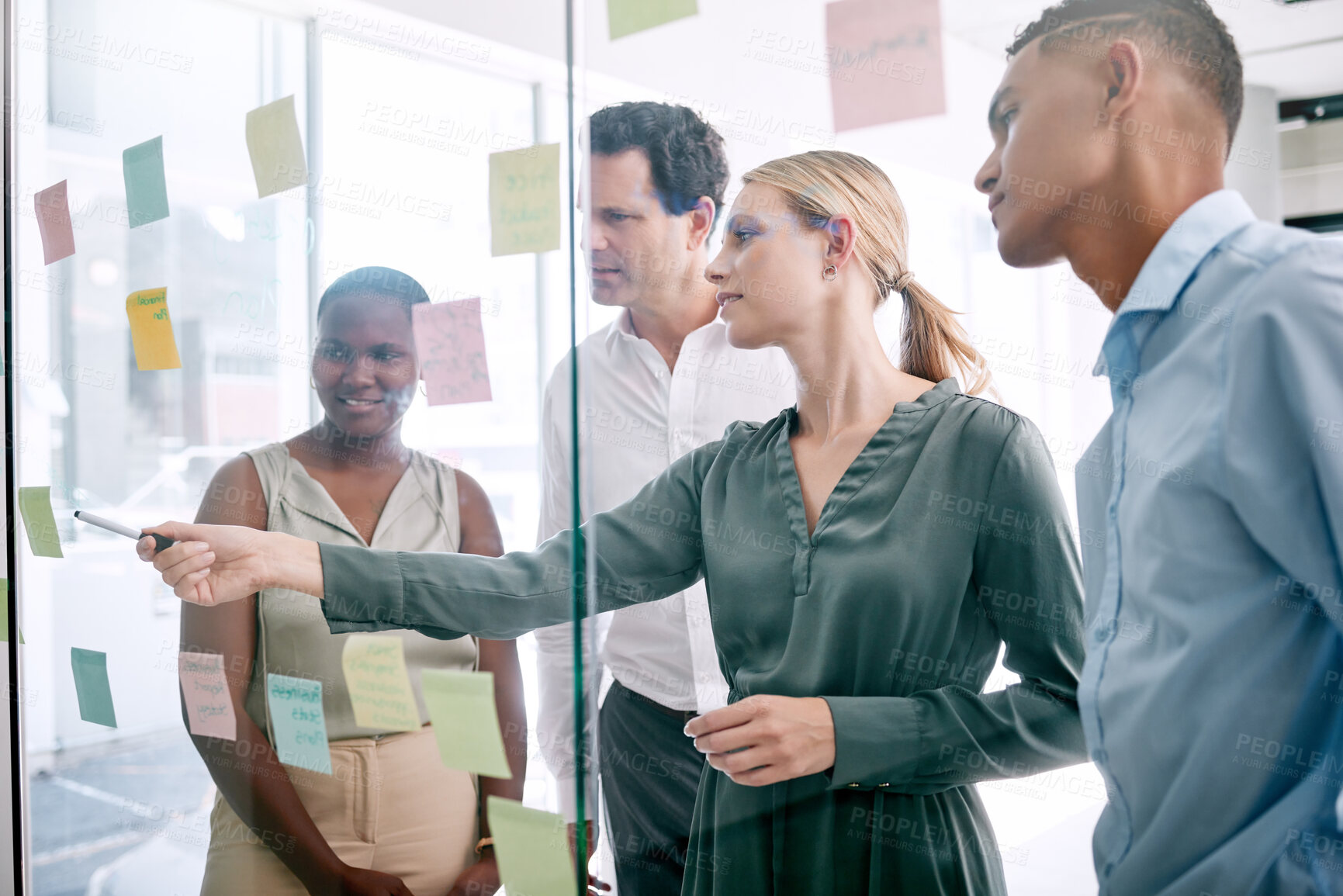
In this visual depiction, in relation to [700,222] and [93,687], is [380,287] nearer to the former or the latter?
[700,222]

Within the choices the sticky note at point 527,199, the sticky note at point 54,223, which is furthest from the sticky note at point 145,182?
the sticky note at point 527,199

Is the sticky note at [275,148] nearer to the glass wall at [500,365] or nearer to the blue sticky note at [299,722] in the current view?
the glass wall at [500,365]

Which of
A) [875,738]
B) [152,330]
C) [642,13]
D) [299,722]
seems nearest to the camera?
[875,738]

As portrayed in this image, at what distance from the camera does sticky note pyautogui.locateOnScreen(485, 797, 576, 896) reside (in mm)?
822

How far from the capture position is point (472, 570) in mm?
939

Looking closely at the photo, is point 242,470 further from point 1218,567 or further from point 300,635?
point 1218,567

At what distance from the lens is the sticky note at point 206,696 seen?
1096mm

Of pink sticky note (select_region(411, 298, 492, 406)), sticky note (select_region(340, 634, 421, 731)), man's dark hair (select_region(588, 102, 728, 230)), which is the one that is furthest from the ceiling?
sticky note (select_region(340, 634, 421, 731))

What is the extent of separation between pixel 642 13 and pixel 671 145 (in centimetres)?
12

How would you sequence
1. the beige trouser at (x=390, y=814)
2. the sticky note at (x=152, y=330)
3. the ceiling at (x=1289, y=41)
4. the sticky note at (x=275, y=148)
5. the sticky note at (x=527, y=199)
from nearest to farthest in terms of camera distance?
1. the ceiling at (x=1289, y=41)
2. the sticky note at (x=527, y=199)
3. the beige trouser at (x=390, y=814)
4. the sticky note at (x=275, y=148)
5. the sticky note at (x=152, y=330)

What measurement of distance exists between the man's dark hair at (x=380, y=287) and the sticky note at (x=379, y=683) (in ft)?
1.21

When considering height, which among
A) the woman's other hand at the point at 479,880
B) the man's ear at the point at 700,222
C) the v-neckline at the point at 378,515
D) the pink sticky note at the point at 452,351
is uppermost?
the man's ear at the point at 700,222

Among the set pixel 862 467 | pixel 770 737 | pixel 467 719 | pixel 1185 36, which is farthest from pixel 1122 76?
pixel 467 719

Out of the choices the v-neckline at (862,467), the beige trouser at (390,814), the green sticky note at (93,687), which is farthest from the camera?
the green sticky note at (93,687)
